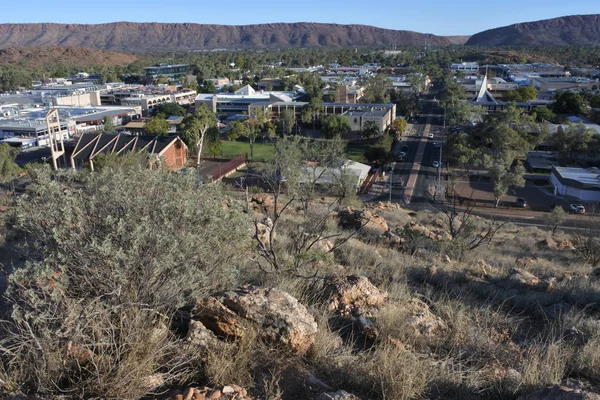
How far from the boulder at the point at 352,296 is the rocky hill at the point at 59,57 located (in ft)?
402

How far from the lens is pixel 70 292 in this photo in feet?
11.4

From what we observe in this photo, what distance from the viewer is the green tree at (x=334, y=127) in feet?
126

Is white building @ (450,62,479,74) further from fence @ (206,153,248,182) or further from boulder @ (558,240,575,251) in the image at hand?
boulder @ (558,240,575,251)

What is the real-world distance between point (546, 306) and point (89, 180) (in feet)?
18.0

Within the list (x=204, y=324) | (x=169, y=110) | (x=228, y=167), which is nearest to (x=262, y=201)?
(x=204, y=324)

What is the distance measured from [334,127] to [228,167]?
1165 cm

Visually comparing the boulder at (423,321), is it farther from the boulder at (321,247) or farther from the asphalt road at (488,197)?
the asphalt road at (488,197)

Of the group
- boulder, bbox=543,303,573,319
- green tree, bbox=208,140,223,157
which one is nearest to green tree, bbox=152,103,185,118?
green tree, bbox=208,140,223,157

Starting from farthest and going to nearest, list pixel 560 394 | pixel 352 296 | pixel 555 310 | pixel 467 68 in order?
pixel 467 68 < pixel 555 310 < pixel 352 296 < pixel 560 394

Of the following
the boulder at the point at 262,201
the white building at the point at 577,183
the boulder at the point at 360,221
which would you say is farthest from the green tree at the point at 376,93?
the boulder at the point at 360,221

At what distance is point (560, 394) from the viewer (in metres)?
2.69

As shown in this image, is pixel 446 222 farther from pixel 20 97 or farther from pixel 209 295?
pixel 20 97

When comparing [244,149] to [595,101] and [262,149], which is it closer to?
[262,149]

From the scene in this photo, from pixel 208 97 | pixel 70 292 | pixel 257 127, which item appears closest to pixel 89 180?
pixel 70 292
